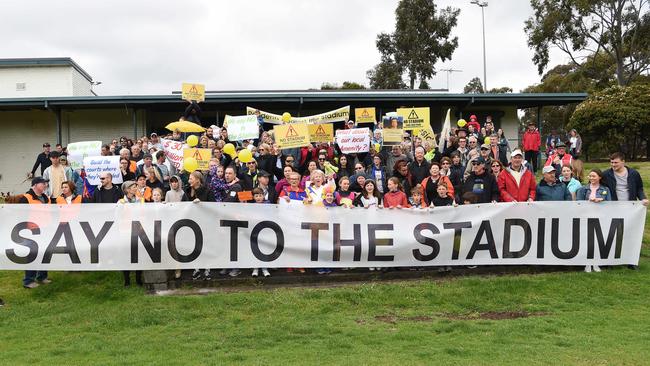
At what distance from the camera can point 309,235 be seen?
7.34 metres

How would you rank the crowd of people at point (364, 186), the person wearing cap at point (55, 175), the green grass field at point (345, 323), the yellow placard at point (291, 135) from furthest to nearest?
the yellow placard at point (291, 135)
the person wearing cap at point (55, 175)
the crowd of people at point (364, 186)
the green grass field at point (345, 323)

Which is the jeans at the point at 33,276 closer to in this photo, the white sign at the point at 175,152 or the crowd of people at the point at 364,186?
the crowd of people at the point at 364,186

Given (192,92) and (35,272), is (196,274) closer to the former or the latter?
(35,272)

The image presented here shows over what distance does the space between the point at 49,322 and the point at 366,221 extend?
14.1 ft

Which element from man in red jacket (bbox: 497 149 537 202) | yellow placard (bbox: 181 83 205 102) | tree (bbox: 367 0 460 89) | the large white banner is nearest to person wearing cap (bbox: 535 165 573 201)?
man in red jacket (bbox: 497 149 537 202)

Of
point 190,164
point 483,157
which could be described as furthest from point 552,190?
point 190,164

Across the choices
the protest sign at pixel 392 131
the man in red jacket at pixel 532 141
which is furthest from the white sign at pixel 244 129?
the man in red jacket at pixel 532 141

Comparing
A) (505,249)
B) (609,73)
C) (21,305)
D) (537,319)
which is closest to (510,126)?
(505,249)

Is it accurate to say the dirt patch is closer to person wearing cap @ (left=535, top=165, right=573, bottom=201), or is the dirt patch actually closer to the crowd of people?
the crowd of people

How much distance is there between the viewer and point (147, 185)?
8.19 meters

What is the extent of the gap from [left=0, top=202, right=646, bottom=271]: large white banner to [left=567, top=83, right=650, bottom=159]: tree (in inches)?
946

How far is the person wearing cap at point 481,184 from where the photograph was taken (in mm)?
8023

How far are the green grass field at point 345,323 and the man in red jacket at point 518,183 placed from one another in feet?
4.13

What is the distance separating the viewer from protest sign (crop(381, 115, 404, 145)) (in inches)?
425
